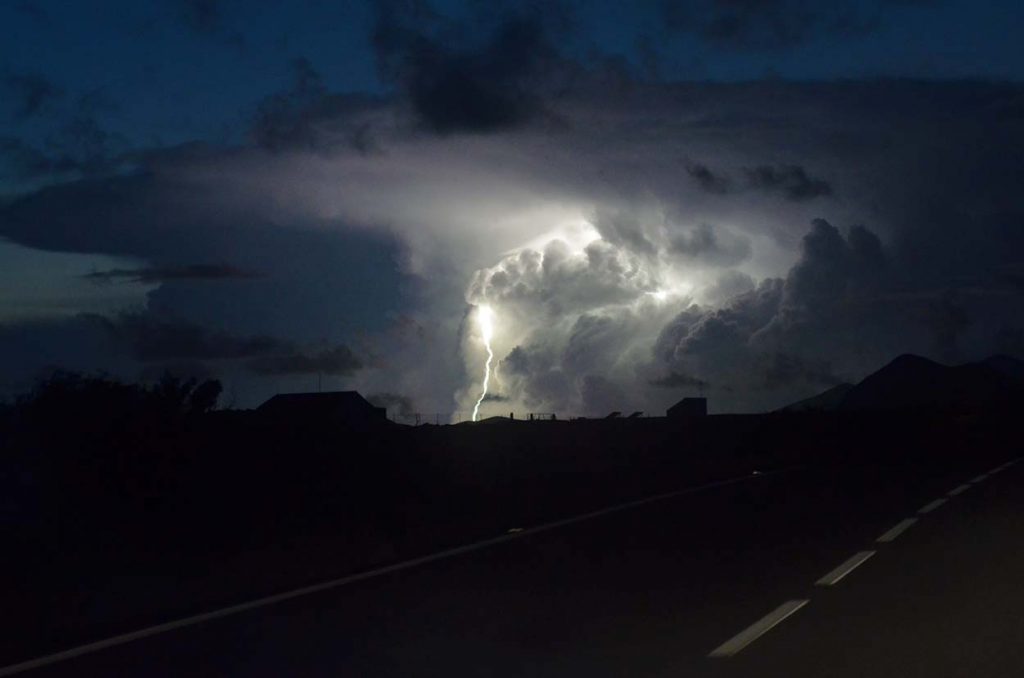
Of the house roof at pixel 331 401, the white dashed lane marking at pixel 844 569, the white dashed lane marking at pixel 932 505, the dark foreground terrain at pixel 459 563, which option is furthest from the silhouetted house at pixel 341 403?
the white dashed lane marking at pixel 844 569

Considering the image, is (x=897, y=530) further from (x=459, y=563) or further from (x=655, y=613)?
(x=655, y=613)

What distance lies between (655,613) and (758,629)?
3.87 ft

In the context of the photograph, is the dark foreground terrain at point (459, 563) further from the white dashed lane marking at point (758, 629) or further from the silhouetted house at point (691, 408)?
the silhouetted house at point (691, 408)

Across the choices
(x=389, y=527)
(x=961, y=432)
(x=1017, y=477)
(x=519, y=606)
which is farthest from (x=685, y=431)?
(x=519, y=606)

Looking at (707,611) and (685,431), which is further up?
(685,431)

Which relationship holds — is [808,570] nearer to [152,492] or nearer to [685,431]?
[152,492]

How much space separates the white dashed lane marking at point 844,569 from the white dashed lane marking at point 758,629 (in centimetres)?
149

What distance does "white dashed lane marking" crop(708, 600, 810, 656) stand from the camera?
1013 cm

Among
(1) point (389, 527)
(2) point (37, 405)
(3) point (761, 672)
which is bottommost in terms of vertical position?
(3) point (761, 672)

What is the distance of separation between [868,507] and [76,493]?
13.5m

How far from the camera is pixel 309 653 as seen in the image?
32.7 feet

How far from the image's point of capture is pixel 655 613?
11945 mm

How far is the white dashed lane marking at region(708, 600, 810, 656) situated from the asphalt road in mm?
32

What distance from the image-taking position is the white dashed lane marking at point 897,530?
18.4 meters
